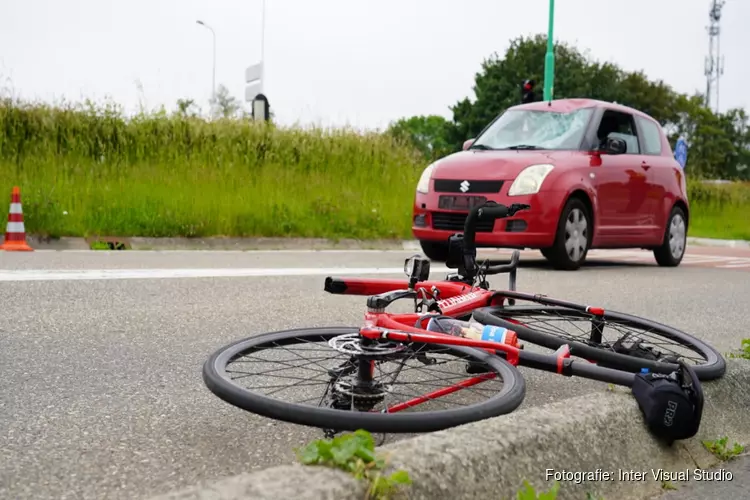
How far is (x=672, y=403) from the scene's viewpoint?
274cm

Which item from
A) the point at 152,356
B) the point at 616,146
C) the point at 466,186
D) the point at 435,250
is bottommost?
the point at 152,356

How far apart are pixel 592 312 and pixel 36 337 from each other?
274cm

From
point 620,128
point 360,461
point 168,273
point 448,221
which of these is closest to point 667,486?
point 360,461

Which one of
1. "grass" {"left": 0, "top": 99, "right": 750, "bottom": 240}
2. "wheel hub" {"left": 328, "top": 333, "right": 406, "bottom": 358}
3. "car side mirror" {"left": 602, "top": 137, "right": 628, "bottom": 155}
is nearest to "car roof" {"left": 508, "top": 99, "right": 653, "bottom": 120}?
"car side mirror" {"left": 602, "top": 137, "right": 628, "bottom": 155}

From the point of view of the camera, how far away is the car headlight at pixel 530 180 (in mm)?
8898

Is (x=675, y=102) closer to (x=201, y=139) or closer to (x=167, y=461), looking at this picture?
(x=201, y=139)

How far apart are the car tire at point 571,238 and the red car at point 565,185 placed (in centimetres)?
1

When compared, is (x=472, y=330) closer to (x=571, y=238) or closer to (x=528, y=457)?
(x=528, y=457)

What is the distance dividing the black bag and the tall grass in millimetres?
10424

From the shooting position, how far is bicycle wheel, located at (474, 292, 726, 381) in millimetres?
3117

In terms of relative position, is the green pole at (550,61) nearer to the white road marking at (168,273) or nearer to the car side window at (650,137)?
the car side window at (650,137)

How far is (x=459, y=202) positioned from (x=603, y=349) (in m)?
5.90

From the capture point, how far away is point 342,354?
2.78 meters

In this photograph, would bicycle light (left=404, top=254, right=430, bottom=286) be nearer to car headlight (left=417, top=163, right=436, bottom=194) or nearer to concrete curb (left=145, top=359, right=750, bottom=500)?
concrete curb (left=145, top=359, right=750, bottom=500)
